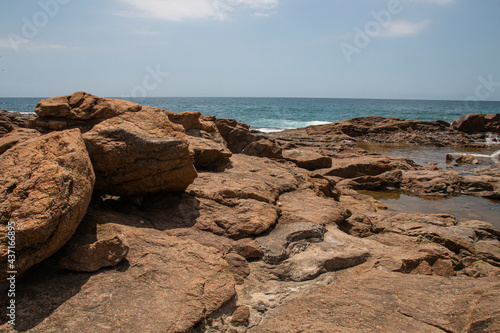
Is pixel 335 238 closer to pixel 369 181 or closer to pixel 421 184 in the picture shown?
pixel 369 181

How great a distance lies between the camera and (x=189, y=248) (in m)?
3.66

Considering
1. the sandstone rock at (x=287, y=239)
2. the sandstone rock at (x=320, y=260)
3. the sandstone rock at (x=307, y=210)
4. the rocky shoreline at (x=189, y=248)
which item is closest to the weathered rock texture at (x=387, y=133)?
the sandstone rock at (x=307, y=210)

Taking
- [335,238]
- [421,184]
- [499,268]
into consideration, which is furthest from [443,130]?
[335,238]

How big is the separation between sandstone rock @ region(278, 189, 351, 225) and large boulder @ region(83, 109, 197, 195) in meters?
1.54

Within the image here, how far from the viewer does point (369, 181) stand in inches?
446

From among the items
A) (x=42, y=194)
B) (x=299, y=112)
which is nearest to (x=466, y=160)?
(x=42, y=194)

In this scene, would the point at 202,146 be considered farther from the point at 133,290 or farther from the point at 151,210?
the point at 133,290

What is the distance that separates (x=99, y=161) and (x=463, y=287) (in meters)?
4.01

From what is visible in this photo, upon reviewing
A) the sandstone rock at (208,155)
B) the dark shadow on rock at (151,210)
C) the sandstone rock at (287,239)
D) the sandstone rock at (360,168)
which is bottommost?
the sandstone rock at (360,168)

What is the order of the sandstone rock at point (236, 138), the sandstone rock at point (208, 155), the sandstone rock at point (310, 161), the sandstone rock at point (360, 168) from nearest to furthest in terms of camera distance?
the sandstone rock at point (208, 155) < the sandstone rock at point (360, 168) < the sandstone rock at point (310, 161) < the sandstone rock at point (236, 138)

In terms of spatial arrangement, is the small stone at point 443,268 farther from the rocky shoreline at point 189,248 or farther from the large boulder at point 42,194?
the large boulder at point 42,194

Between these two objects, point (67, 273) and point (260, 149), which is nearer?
point (67, 273)

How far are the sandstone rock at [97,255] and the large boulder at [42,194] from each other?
0.17 m

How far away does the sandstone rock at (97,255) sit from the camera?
3.03 metres
